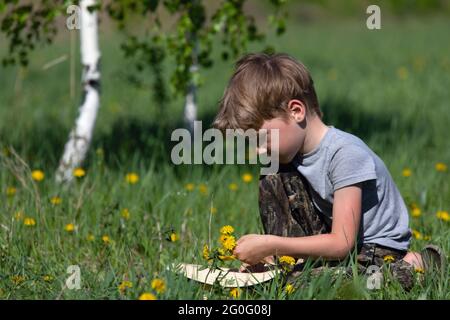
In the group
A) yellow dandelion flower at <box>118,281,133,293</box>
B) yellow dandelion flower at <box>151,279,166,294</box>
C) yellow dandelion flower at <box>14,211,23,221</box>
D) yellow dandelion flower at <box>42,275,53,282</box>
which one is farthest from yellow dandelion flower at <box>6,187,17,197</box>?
yellow dandelion flower at <box>151,279,166,294</box>

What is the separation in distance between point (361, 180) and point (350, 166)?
64mm

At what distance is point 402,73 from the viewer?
867cm

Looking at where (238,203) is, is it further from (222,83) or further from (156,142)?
(222,83)

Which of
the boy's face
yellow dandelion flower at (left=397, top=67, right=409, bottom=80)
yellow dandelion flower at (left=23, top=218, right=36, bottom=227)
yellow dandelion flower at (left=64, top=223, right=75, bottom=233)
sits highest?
yellow dandelion flower at (left=397, top=67, right=409, bottom=80)

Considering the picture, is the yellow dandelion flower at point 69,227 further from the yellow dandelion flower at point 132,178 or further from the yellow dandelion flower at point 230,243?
the yellow dandelion flower at point 230,243

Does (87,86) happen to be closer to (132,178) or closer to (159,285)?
(132,178)

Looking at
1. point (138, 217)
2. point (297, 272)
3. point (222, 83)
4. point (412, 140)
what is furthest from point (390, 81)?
point (297, 272)

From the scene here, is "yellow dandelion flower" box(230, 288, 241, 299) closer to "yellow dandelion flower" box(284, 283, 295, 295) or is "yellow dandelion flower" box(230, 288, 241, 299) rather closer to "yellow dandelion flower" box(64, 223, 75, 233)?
"yellow dandelion flower" box(284, 283, 295, 295)

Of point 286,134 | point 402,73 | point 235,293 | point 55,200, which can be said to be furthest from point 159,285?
point 402,73

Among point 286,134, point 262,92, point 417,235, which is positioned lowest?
point 417,235

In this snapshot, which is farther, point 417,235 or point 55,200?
point 55,200

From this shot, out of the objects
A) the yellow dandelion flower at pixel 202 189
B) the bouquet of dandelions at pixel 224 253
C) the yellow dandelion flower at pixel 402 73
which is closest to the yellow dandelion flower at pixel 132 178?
the yellow dandelion flower at pixel 202 189

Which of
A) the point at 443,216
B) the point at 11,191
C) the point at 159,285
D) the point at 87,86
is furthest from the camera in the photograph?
the point at 87,86

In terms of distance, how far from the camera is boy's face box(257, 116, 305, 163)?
2371mm
